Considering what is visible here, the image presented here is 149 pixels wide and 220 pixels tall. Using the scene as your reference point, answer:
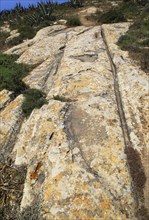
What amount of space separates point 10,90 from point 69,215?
806 centimetres

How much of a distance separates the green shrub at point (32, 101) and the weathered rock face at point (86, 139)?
32 cm

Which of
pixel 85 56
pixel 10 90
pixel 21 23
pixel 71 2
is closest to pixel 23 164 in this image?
pixel 10 90

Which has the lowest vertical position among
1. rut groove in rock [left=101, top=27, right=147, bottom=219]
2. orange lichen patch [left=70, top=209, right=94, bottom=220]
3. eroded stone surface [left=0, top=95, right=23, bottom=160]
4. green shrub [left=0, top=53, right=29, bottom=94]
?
rut groove in rock [left=101, top=27, right=147, bottom=219]

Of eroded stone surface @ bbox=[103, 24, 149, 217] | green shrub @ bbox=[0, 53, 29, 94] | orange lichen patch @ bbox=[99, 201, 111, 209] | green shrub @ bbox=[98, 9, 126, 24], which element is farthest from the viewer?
green shrub @ bbox=[98, 9, 126, 24]

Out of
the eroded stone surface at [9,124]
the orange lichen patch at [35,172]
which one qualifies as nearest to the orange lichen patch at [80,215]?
the orange lichen patch at [35,172]

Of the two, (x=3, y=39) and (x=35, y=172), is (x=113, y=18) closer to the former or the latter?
(x=3, y=39)

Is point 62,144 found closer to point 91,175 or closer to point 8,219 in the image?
point 91,175

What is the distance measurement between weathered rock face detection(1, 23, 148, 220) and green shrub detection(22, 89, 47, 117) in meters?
0.32

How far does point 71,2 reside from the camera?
38250 millimetres

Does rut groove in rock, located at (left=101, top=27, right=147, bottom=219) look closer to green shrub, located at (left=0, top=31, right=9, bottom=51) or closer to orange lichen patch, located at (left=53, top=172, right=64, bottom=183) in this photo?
orange lichen patch, located at (left=53, top=172, right=64, bottom=183)

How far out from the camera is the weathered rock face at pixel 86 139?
8.81m

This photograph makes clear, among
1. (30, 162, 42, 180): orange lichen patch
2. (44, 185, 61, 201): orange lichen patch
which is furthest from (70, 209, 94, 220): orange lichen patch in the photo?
(30, 162, 42, 180): orange lichen patch

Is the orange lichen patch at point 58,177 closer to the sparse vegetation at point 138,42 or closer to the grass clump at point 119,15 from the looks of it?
the sparse vegetation at point 138,42

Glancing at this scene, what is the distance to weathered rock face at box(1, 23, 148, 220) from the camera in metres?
8.81
